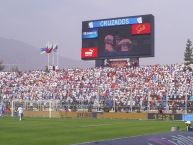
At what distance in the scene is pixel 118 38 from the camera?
178 ft

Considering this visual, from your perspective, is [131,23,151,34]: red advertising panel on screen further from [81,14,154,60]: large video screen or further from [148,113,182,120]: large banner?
[148,113,182,120]: large banner

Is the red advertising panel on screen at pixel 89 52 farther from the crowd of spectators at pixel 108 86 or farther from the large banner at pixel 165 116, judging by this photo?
the large banner at pixel 165 116

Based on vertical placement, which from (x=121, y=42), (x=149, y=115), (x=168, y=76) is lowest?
(x=149, y=115)

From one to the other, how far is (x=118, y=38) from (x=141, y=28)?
110 inches

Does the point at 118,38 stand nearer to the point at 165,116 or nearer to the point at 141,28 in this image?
the point at 141,28

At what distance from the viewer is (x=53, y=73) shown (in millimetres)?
66438

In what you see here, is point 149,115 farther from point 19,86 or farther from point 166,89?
point 19,86

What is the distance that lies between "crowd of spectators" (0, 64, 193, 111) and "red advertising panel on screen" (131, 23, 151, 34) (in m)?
5.37

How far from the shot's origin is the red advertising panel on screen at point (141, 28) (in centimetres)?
5267

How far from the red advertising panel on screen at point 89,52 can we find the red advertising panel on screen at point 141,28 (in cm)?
517

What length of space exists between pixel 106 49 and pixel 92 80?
20.4ft

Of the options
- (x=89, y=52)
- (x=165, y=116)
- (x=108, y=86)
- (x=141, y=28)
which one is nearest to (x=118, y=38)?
(x=141, y=28)

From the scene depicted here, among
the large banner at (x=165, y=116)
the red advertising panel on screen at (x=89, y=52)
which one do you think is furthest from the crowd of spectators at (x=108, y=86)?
the red advertising panel on screen at (x=89, y=52)

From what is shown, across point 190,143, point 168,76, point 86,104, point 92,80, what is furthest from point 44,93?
point 190,143
